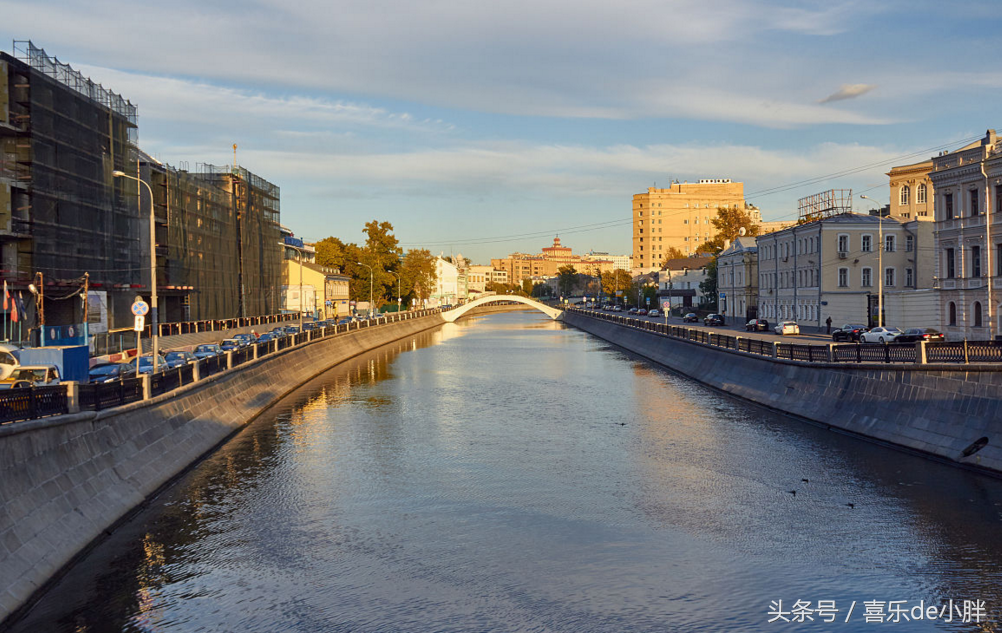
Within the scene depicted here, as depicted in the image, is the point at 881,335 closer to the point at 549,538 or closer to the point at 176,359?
the point at 549,538


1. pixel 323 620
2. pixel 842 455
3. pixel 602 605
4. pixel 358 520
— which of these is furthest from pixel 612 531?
pixel 842 455

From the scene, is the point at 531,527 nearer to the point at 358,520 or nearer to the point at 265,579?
the point at 358,520

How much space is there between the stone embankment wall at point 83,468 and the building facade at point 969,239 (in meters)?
37.9

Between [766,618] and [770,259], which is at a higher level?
[770,259]

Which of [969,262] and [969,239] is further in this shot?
[969,262]

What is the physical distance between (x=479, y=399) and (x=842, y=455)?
24.9m

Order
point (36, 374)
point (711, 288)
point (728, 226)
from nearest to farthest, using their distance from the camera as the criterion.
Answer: point (36, 374), point (711, 288), point (728, 226)

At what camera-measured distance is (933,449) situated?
2825 centimetres

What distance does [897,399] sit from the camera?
31.3 meters

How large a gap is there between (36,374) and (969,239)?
46.0 meters

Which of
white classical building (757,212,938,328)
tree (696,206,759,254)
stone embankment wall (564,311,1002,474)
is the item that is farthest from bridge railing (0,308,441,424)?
tree (696,206,759,254)

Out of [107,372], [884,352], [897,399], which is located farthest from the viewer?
[107,372]

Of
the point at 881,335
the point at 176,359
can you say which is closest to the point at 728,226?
the point at 881,335

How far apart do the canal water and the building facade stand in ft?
51.8
